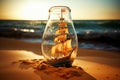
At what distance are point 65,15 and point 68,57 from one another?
2.05 ft

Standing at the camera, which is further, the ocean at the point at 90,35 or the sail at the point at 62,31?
the ocean at the point at 90,35

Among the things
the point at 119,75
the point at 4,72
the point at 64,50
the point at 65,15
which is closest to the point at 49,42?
the point at 64,50

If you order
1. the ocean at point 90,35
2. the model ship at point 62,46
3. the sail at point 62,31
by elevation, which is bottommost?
the ocean at point 90,35

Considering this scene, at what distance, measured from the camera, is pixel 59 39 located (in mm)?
3305

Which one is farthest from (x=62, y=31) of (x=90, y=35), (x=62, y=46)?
(x=90, y=35)

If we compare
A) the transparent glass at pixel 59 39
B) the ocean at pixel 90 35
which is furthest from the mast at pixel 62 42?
the ocean at pixel 90 35

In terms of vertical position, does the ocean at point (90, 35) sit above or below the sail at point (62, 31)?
below

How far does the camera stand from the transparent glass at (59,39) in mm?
3316

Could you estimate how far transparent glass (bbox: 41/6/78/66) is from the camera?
3316 millimetres

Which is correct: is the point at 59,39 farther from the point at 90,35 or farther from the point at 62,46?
the point at 90,35

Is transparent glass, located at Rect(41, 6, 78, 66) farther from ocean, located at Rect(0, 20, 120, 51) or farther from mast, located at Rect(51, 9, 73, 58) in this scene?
ocean, located at Rect(0, 20, 120, 51)

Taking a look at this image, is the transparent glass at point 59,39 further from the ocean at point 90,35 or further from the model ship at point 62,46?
the ocean at point 90,35

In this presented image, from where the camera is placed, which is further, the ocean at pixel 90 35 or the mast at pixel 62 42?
the ocean at pixel 90 35

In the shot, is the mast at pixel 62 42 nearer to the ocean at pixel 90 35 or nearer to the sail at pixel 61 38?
the sail at pixel 61 38
